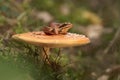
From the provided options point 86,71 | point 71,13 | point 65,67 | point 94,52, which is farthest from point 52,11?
point 65,67

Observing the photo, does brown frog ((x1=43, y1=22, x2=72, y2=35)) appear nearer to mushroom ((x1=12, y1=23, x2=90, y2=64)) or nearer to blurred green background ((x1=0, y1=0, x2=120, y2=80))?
mushroom ((x1=12, y1=23, x2=90, y2=64))

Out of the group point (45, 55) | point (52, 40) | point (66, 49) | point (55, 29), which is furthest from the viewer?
point (66, 49)

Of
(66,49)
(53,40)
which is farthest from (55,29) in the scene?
(66,49)

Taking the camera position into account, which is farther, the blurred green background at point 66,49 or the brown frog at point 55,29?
the blurred green background at point 66,49

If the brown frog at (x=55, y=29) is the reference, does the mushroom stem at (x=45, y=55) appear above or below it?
below

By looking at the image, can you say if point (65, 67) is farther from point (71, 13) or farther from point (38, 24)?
point (71, 13)

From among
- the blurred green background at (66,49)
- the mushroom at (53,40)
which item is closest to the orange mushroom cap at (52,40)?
the mushroom at (53,40)

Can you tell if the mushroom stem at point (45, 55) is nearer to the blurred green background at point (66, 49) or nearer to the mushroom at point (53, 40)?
the blurred green background at point (66, 49)

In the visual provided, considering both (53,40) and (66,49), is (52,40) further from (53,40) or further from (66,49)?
(66,49)
